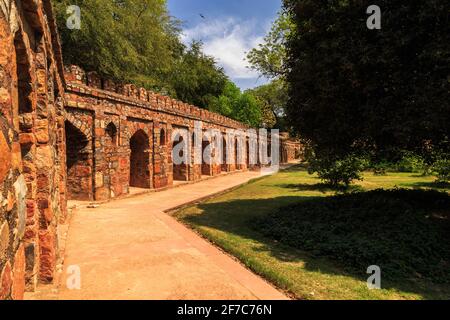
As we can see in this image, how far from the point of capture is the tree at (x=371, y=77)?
19.3 ft

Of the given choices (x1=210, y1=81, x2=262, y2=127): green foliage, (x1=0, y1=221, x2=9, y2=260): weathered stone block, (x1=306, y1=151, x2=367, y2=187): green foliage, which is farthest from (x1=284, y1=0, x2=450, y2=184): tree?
(x1=210, y1=81, x2=262, y2=127): green foliage

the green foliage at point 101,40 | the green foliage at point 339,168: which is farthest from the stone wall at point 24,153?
the green foliage at point 339,168

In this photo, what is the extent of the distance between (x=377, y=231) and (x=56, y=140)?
21.4 ft

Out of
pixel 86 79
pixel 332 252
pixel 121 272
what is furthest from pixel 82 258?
pixel 86 79

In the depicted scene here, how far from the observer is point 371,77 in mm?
6926

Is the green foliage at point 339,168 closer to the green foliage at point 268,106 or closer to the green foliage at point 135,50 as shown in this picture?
the green foliage at point 135,50

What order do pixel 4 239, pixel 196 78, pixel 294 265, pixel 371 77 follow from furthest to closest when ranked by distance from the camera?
pixel 196 78 → pixel 371 77 → pixel 294 265 → pixel 4 239

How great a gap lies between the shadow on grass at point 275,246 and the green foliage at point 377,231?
79mm

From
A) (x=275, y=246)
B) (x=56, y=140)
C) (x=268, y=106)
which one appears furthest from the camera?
(x=268, y=106)

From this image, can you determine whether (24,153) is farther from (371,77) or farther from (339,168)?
(339,168)

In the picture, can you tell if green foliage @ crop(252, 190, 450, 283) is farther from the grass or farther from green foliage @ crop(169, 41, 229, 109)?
green foliage @ crop(169, 41, 229, 109)

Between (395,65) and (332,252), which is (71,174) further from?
(395,65)

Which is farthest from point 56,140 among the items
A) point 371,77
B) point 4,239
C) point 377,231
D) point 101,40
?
point 101,40

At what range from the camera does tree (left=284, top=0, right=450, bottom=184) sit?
19.3ft
